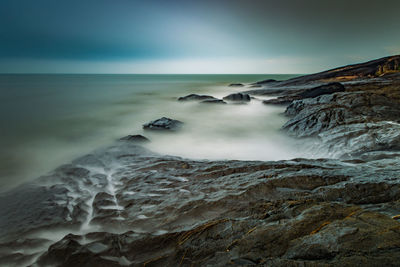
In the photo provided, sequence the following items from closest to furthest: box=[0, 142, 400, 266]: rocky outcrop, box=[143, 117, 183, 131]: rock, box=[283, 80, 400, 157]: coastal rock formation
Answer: box=[0, 142, 400, 266]: rocky outcrop < box=[283, 80, 400, 157]: coastal rock formation < box=[143, 117, 183, 131]: rock

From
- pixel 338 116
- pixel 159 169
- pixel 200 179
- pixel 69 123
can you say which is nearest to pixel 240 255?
pixel 200 179

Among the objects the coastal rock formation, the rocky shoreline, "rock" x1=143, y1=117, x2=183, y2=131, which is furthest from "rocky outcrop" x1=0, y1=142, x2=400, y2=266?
"rock" x1=143, y1=117, x2=183, y2=131

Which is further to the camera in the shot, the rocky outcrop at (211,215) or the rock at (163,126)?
the rock at (163,126)

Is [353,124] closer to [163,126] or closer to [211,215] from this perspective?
[211,215]

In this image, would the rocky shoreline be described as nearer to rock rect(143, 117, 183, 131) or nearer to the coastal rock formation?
the coastal rock formation

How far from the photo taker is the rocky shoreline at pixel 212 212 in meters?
2.04

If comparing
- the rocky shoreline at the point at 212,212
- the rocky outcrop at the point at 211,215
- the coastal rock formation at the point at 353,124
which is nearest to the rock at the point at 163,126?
the rocky shoreline at the point at 212,212

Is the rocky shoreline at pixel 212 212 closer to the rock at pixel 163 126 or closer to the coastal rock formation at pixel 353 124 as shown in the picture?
the coastal rock formation at pixel 353 124

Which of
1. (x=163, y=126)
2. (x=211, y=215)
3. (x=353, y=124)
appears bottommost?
(x=211, y=215)

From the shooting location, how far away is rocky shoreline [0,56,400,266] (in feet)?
6.68

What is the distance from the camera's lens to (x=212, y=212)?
3.20 metres

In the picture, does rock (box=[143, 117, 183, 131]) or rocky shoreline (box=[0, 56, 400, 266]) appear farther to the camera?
rock (box=[143, 117, 183, 131])

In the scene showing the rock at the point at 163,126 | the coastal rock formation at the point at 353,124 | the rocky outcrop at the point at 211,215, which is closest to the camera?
the rocky outcrop at the point at 211,215

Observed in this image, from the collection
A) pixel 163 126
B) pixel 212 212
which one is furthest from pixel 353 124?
pixel 163 126
